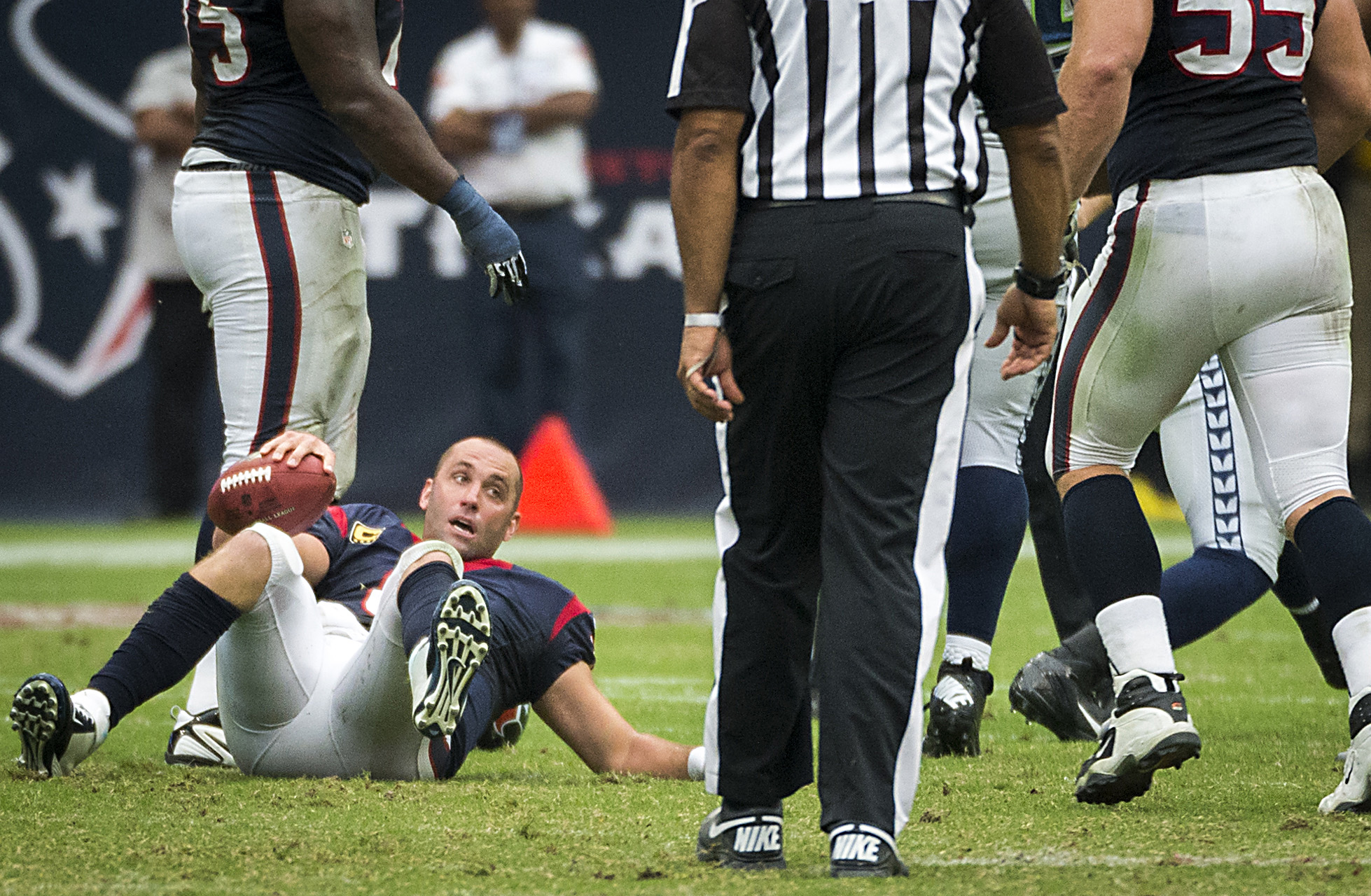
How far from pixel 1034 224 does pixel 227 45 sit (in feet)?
6.56

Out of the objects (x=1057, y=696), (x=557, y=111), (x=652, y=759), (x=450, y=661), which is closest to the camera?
(x=450, y=661)

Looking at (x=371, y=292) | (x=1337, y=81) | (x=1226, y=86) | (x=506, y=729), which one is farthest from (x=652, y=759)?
(x=371, y=292)

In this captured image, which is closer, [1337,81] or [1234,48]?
[1234,48]

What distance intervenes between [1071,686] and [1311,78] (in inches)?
57.0

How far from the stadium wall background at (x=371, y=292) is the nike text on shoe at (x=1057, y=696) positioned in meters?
7.32

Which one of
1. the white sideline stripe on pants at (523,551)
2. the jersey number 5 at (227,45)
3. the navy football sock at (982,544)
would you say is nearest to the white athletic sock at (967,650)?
the navy football sock at (982,544)

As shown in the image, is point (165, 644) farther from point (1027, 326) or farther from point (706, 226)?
point (1027, 326)

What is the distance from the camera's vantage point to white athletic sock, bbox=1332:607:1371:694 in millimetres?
3221

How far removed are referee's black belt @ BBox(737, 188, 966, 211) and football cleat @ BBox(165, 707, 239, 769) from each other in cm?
189

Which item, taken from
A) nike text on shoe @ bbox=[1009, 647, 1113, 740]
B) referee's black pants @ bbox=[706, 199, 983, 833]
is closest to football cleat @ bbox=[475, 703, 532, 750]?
nike text on shoe @ bbox=[1009, 647, 1113, 740]

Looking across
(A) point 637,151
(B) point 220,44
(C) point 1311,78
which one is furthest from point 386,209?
(C) point 1311,78

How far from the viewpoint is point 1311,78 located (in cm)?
361

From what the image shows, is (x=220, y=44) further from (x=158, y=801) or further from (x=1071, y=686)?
(x=1071, y=686)

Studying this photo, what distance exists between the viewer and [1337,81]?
Result: 3.58 m
